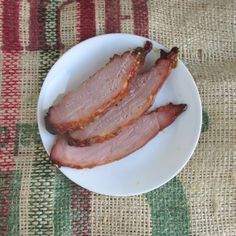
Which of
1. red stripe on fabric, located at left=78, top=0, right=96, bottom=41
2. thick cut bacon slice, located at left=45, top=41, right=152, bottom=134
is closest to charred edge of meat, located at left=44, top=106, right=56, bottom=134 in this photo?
thick cut bacon slice, located at left=45, top=41, right=152, bottom=134

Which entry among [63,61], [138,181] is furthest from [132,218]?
[63,61]

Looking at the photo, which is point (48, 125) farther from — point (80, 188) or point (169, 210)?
point (169, 210)

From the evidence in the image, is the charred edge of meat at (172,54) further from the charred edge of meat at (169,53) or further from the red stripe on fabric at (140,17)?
the red stripe on fabric at (140,17)

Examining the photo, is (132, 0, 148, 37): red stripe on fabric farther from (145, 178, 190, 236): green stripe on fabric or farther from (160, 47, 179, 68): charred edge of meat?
(145, 178, 190, 236): green stripe on fabric

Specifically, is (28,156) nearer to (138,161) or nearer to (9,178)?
(9,178)

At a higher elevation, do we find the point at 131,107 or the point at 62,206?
the point at 131,107

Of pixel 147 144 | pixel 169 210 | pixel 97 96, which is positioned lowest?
pixel 169 210

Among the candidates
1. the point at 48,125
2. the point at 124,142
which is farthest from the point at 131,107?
the point at 48,125

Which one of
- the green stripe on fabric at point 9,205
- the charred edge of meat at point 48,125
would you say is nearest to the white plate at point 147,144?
the charred edge of meat at point 48,125
